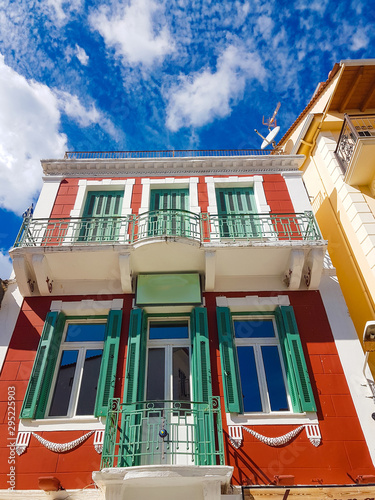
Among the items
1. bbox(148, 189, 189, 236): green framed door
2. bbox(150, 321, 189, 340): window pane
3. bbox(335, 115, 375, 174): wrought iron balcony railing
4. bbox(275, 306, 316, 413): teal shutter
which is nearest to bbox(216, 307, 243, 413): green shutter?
bbox(150, 321, 189, 340): window pane

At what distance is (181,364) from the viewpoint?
7816 millimetres

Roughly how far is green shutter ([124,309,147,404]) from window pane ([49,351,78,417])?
4.05 feet

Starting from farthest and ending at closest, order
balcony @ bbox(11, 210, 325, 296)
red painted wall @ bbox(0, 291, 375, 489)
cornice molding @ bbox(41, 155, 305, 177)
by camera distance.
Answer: cornice molding @ bbox(41, 155, 305, 177)
balcony @ bbox(11, 210, 325, 296)
red painted wall @ bbox(0, 291, 375, 489)

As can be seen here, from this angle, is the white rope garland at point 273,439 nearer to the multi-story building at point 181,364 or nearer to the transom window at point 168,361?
the multi-story building at point 181,364

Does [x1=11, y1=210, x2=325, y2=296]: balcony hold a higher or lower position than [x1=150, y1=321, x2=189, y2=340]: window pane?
higher

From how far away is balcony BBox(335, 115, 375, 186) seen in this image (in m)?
9.84

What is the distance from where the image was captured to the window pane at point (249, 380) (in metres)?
7.30

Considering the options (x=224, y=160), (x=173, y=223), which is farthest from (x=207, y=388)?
(x=224, y=160)

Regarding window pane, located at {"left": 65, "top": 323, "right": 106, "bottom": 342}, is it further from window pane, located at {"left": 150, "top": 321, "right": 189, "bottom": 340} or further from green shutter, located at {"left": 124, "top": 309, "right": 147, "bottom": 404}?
window pane, located at {"left": 150, "top": 321, "right": 189, "bottom": 340}

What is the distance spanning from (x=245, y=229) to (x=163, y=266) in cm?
247

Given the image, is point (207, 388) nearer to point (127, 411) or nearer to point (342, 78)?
point (127, 411)

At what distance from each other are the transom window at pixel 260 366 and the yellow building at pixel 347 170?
2139 millimetres

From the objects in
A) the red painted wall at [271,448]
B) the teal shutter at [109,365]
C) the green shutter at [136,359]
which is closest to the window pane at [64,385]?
the red painted wall at [271,448]

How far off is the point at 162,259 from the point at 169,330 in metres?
1.56
